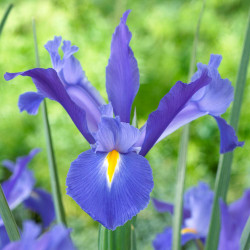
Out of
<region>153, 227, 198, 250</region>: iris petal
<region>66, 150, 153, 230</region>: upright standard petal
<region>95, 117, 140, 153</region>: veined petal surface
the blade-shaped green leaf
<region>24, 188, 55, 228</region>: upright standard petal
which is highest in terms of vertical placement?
<region>95, 117, 140, 153</region>: veined petal surface

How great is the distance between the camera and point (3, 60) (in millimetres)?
1776

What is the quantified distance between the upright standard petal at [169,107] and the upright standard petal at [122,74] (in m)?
0.05

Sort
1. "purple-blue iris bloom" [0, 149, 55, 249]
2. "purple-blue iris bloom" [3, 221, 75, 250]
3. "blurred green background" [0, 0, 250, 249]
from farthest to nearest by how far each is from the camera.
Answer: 1. "blurred green background" [0, 0, 250, 249]
2. "purple-blue iris bloom" [0, 149, 55, 249]
3. "purple-blue iris bloom" [3, 221, 75, 250]

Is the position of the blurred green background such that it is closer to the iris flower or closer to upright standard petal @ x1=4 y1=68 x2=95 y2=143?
the iris flower

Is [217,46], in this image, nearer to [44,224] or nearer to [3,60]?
[3,60]

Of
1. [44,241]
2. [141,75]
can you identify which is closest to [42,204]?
[44,241]

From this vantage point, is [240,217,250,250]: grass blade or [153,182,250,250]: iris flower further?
[153,182,250,250]: iris flower

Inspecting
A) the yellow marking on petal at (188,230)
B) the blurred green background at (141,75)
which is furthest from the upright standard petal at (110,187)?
the blurred green background at (141,75)

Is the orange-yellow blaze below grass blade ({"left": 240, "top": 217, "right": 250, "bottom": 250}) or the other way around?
the other way around

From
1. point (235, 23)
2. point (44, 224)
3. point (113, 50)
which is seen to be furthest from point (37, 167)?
point (113, 50)

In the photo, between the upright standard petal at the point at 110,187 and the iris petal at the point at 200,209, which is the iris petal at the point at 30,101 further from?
the iris petal at the point at 200,209

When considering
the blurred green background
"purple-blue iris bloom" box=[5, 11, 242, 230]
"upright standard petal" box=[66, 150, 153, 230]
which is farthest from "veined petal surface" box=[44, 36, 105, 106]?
the blurred green background

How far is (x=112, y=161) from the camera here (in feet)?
1.07

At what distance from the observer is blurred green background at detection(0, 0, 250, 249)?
1765 mm
